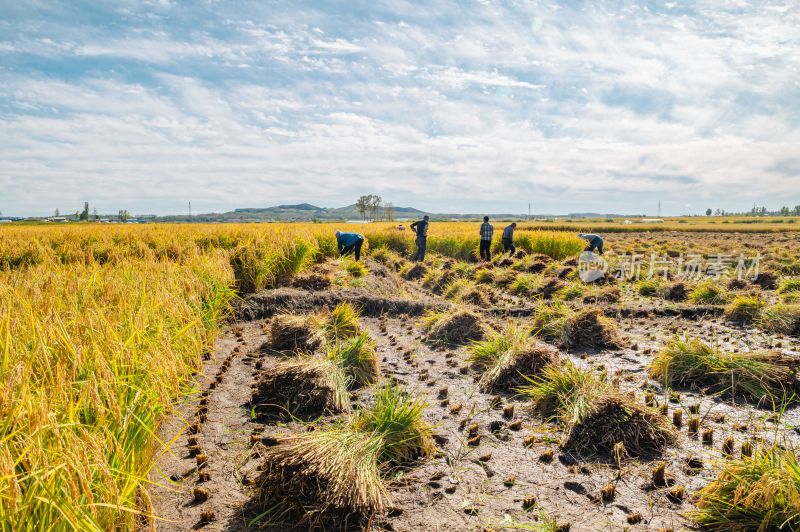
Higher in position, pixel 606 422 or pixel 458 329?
pixel 458 329

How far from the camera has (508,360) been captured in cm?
585

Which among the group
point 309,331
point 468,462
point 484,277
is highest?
point 484,277

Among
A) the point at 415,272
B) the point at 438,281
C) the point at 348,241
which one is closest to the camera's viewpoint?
the point at 438,281

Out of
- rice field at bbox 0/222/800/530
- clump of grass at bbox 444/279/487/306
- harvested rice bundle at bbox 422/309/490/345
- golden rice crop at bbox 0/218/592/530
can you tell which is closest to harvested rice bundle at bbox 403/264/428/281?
clump of grass at bbox 444/279/487/306

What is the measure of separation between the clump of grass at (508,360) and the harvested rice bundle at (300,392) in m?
1.88

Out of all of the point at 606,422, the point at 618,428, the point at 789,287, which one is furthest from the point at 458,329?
Answer: the point at 789,287

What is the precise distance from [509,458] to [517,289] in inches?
376

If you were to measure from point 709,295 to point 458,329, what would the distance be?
22.9 feet

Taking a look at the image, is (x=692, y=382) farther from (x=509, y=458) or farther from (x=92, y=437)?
(x=92, y=437)

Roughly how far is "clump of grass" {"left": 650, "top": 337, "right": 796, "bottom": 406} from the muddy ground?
0.28 meters

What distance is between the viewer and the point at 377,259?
60.1 feet

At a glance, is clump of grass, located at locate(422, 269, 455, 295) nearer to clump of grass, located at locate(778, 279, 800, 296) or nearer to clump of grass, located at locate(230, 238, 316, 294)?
clump of grass, located at locate(230, 238, 316, 294)

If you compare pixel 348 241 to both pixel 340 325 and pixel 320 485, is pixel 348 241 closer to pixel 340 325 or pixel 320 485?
pixel 340 325

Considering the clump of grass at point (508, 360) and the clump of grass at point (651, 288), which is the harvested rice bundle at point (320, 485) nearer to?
the clump of grass at point (508, 360)
